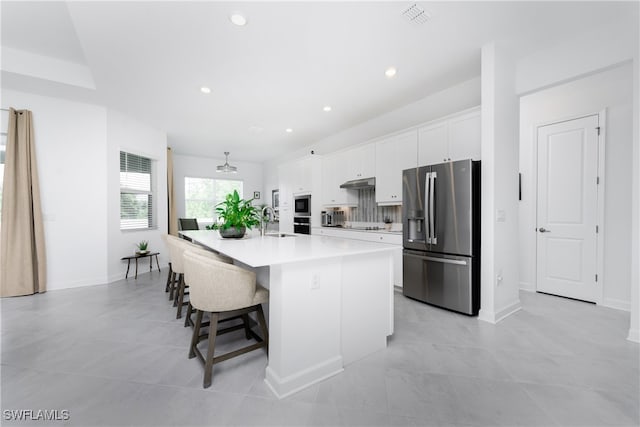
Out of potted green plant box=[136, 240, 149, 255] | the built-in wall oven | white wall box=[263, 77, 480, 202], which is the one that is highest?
white wall box=[263, 77, 480, 202]

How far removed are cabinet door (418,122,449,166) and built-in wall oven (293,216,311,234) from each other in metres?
2.72

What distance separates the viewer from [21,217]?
11.4 ft

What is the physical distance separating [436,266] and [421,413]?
1822 mm

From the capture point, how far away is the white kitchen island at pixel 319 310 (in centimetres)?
155

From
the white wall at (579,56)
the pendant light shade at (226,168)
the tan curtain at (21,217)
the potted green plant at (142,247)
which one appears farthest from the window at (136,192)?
the white wall at (579,56)

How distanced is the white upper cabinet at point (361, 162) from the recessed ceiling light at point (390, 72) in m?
1.23

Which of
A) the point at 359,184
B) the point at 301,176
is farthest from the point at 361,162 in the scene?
the point at 301,176

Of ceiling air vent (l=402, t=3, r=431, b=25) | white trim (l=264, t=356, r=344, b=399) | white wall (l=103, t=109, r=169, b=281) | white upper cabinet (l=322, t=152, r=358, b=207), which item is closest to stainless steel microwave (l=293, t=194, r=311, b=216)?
white upper cabinet (l=322, t=152, r=358, b=207)

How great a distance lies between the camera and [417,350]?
206 centimetres

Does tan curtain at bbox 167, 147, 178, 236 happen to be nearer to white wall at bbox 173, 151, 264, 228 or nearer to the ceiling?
white wall at bbox 173, 151, 264, 228

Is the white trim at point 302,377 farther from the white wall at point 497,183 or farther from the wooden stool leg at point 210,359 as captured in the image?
the white wall at point 497,183

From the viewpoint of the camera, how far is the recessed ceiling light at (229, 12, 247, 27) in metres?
2.13

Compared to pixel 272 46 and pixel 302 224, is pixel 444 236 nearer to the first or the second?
pixel 272 46

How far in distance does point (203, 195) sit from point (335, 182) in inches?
178
